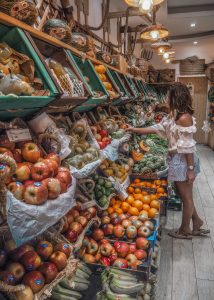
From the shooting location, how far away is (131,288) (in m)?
1.85

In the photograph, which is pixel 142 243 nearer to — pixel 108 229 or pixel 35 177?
pixel 108 229

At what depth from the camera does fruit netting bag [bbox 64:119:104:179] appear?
1.73m

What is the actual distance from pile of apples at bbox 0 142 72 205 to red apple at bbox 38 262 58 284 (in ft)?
1.22

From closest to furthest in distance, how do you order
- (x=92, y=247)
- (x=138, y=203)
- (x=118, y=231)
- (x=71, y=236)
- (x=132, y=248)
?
(x=71, y=236) < (x=92, y=247) < (x=132, y=248) < (x=118, y=231) < (x=138, y=203)

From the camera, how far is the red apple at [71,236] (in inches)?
71.7

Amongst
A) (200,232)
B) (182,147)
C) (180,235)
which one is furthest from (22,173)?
(200,232)

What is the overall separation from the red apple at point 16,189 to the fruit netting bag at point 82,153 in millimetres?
438

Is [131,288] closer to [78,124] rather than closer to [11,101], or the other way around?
[78,124]

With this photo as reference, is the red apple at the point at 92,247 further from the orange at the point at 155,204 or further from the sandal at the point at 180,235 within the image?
the sandal at the point at 180,235

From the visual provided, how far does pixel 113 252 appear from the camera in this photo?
88.6 inches

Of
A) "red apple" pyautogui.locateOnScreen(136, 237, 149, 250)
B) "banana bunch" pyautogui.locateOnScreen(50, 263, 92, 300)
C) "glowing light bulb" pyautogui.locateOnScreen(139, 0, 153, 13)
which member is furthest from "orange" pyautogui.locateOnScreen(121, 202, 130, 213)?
"glowing light bulb" pyautogui.locateOnScreen(139, 0, 153, 13)

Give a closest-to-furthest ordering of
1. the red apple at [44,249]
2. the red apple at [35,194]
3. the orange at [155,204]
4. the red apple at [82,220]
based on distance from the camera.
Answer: the red apple at [35,194], the red apple at [44,249], the red apple at [82,220], the orange at [155,204]

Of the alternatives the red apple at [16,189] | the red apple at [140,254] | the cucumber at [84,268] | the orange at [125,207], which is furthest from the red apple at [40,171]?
the orange at [125,207]

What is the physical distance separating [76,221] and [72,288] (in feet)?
1.44
